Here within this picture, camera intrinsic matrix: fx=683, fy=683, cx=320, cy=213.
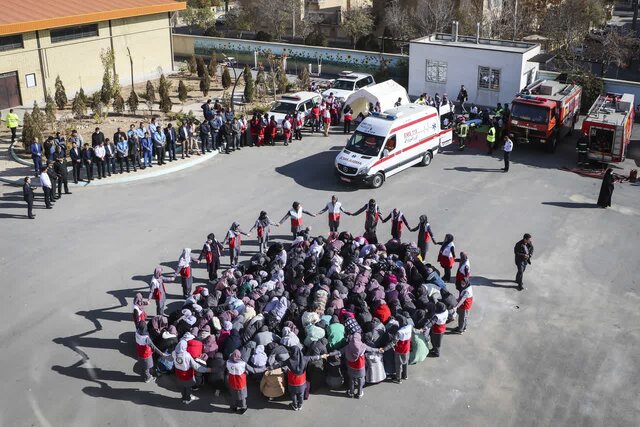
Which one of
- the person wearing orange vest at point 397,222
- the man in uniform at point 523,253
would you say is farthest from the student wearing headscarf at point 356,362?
the person wearing orange vest at point 397,222

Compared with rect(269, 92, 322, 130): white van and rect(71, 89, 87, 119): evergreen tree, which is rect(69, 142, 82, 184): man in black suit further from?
rect(269, 92, 322, 130): white van

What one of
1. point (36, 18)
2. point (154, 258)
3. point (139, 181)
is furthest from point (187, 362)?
point (36, 18)

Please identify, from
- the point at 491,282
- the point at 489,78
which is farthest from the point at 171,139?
the point at 489,78

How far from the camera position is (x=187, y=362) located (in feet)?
37.7

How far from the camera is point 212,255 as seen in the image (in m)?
15.8

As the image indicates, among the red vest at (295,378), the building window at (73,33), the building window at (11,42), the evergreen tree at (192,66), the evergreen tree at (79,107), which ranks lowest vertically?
the red vest at (295,378)

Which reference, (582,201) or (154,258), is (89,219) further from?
(582,201)

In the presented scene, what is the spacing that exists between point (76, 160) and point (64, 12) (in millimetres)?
14592

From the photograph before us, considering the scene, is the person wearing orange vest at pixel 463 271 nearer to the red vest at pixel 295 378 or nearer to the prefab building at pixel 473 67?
the red vest at pixel 295 378

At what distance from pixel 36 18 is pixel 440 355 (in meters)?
26.6

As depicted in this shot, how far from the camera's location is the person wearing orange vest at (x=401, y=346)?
39.3ft

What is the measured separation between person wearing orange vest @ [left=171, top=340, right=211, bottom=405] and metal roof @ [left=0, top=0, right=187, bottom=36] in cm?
2353

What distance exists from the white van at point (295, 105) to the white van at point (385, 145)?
5633 mm

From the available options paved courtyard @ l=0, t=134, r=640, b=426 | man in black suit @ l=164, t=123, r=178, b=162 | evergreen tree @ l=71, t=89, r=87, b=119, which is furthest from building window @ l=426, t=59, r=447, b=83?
evergreen tree @ l=71, t=89, r=87, b=119
